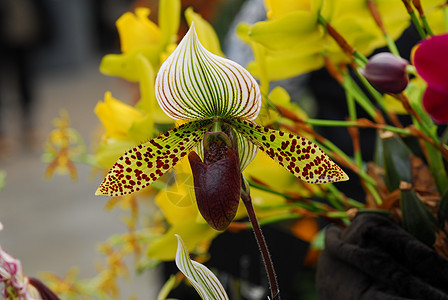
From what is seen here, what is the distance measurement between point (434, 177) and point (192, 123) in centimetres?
14

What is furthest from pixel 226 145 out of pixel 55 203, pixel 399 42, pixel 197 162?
pixel 55 203

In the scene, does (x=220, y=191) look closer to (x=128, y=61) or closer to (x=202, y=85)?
(x=202, y=85)

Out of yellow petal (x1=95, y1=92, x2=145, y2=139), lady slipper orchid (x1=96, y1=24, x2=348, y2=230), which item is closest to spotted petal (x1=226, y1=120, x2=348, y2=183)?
lady slipper orchid (x1=96, y1=24, x2=348, y2=230)

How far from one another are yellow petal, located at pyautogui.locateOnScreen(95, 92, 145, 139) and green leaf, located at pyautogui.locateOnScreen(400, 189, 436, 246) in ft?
0.51

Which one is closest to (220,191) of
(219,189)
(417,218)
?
(219,189)

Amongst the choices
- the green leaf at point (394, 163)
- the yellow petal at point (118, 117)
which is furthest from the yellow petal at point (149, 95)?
the green leaf at point (394, 163)

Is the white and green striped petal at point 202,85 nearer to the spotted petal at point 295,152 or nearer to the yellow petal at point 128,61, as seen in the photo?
the spotted petal at point 295,152

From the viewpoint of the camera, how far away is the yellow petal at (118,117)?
0.34m

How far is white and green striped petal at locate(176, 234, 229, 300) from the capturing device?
25cm

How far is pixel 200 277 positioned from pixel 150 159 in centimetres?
6

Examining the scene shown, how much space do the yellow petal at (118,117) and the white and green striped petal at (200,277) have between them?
0.11m

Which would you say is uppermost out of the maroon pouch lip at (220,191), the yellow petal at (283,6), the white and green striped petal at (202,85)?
the yellow petal at (283,6)

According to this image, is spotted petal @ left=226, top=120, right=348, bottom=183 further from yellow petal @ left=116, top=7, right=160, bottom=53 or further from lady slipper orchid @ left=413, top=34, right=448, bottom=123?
yellow petal @ left=116, top=7, right=160, bottom=53

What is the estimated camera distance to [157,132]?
1.09 feet
